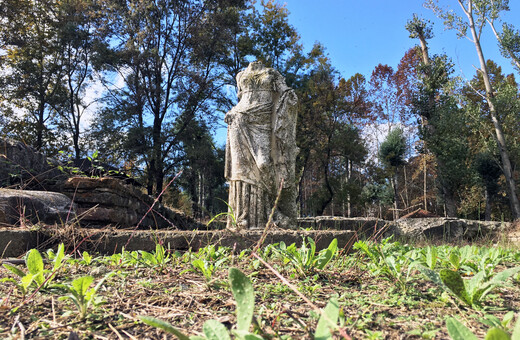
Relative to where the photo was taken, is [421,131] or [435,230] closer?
[435,230]

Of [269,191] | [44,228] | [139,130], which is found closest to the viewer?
[44,228]

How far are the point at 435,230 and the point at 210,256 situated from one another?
671 cm

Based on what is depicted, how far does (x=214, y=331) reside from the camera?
1024 millimetres

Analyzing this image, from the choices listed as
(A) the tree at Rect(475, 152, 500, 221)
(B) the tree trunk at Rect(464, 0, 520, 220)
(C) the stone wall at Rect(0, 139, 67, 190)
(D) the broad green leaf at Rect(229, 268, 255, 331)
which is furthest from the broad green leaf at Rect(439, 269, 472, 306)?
(A) the tree at Rect(475, 152, 500, 221)

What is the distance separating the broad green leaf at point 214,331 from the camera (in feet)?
3.31

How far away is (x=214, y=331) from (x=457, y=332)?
710mm

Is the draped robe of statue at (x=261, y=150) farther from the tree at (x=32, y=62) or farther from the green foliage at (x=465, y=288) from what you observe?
the tree at (x=32, y=62)

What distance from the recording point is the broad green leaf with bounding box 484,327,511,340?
2.73ft

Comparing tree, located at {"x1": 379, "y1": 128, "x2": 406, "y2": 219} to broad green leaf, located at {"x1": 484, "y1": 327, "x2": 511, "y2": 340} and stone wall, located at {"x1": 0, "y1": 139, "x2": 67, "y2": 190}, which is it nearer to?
stone wall, located at {"x1": 0, "y1": 139, "x2": 67, "y2": 190}

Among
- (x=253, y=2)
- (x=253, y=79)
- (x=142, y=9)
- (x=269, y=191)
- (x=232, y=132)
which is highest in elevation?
(x=253, y=2)

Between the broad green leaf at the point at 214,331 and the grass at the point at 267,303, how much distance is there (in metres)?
0.11

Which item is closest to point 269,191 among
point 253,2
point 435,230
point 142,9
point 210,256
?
point 210,256

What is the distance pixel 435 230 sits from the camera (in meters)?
7.51

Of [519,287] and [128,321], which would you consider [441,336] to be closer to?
[519,287]
